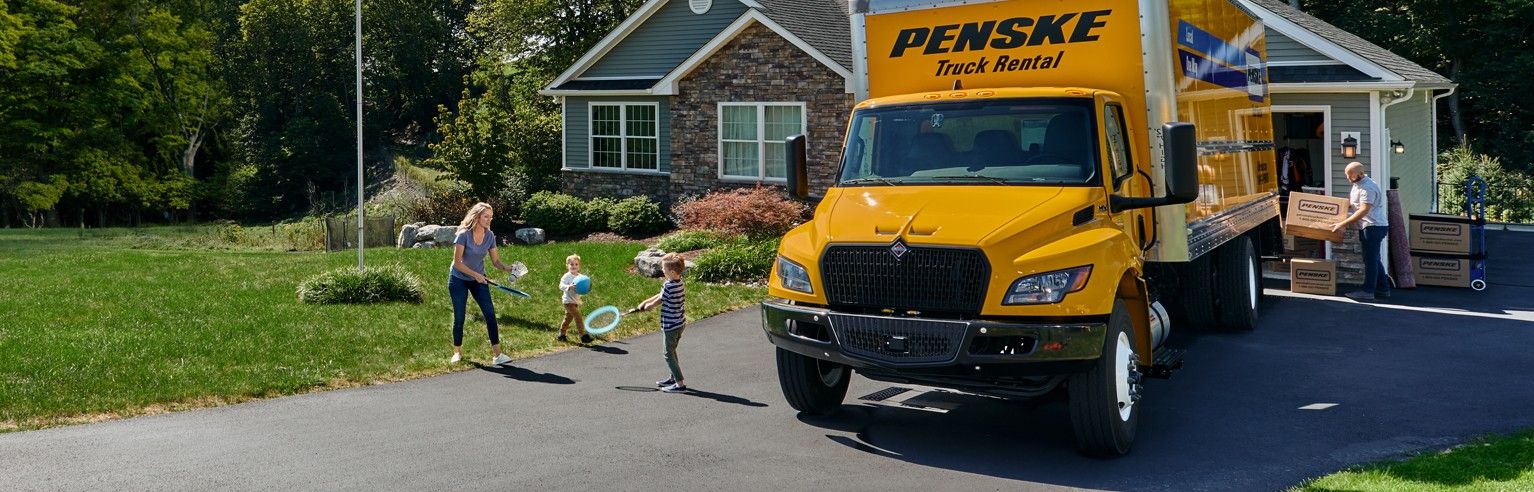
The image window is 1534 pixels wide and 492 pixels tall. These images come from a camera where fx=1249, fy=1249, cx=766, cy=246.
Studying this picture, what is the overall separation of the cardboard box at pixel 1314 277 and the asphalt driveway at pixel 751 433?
3.95m

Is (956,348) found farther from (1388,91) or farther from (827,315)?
(1388,91)

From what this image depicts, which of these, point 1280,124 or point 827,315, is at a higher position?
point 1280,124

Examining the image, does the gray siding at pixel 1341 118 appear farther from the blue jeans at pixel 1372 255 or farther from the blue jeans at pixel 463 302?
the blue jeans at pixel 463 302

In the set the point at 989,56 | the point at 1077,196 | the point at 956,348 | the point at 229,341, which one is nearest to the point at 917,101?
the point at 989,56

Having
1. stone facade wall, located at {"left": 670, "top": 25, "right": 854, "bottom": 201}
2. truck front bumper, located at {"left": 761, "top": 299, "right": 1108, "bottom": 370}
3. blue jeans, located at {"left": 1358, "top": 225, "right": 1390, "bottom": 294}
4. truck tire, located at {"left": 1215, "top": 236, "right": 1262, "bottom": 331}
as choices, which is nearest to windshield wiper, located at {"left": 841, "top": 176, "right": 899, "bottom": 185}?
truck front bumper, located at {"left": 761, "top": 299, "right": 1108, "bottom": 370}

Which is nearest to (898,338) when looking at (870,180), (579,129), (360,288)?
(870,180)

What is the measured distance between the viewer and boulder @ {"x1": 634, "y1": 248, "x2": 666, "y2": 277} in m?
18.0

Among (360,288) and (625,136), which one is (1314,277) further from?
(625,136)

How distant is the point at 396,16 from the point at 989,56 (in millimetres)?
47744

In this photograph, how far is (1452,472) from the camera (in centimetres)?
756

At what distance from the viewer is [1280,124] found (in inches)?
825

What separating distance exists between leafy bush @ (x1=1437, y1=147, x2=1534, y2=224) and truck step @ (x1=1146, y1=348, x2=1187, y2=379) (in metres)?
22.4

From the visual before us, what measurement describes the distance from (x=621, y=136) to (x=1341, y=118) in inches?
610

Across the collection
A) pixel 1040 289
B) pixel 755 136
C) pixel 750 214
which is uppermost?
pixel 755 136
